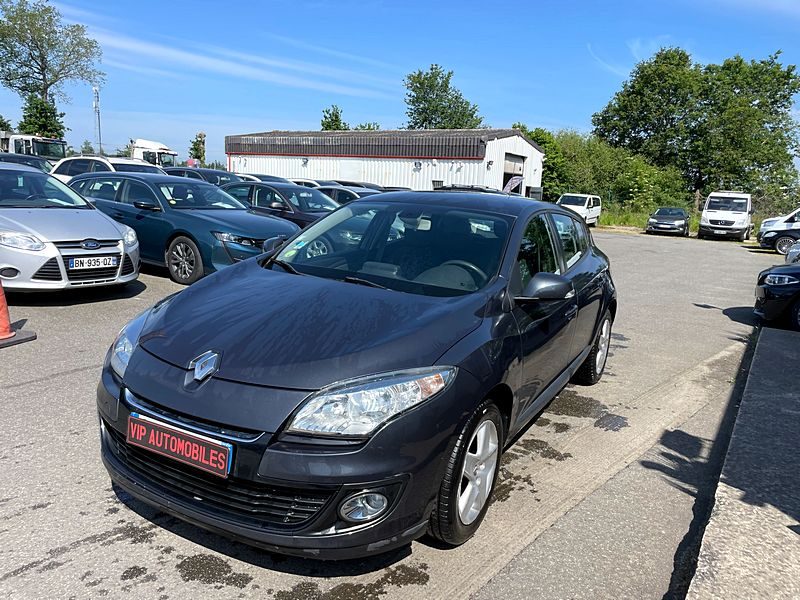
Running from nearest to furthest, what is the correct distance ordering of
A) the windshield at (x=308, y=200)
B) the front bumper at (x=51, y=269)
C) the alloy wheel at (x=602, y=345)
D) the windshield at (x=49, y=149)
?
the alloy wheel at (x=602, y=345) < the front bumper at (x=51, y=269) < the windshield at (x=308, y=200) < the windshield at (x=49, y=149)

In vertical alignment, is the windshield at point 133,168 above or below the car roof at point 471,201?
below

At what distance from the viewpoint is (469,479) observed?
9.04ft

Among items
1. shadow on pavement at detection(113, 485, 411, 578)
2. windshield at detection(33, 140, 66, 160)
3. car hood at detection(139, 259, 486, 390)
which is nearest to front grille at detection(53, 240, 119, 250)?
car hood at detection(139, 259, 486, 390)

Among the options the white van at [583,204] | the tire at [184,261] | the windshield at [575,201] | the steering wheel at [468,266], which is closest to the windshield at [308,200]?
the tire at [184,261]

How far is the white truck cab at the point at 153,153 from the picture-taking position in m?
33.0

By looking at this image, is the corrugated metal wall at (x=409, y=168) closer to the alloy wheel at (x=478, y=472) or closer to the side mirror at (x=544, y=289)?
the side mirror at (x=544, y=289)

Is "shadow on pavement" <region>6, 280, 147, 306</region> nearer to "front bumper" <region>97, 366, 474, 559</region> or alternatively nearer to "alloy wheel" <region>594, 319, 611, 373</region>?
"front bumper" <region>97, 366, 474, 559</region>

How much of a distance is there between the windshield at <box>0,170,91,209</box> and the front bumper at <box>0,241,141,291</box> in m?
1.00

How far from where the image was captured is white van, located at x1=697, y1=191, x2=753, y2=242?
2883cm

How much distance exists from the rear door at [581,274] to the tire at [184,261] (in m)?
5.31

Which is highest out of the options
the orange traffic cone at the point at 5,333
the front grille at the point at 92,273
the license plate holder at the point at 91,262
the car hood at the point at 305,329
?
the car hood at the point at 305,329

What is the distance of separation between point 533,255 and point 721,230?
1158 inches

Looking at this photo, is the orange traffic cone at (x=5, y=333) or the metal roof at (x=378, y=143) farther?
the metal roof at (x=378, y=143)

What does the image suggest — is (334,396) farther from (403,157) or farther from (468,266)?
(403,157)
